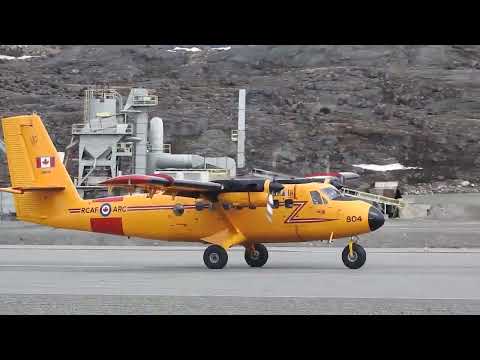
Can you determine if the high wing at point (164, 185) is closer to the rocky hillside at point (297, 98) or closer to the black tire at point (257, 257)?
the black tire at point (257, 257)

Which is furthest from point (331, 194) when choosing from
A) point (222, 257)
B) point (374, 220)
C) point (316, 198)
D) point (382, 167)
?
point (382, 167)

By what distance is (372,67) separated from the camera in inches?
4473

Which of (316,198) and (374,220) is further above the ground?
(316,198)

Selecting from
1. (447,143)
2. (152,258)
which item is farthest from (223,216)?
(447,143)

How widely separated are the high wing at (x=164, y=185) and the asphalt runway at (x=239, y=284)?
92.0 inches

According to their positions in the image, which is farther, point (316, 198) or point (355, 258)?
point (316, 198)

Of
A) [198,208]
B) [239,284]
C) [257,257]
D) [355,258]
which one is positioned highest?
[198,208]

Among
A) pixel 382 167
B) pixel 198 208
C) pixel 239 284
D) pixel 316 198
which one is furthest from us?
pixel 382 167

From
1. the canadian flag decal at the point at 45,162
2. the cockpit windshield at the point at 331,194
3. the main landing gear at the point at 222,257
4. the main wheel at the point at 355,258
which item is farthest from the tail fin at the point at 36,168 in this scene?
the main wheel at the point at 355,258

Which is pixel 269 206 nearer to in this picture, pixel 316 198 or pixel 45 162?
pixel 316 198

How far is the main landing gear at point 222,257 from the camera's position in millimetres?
25234

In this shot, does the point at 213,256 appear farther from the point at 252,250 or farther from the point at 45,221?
the point at 45,221

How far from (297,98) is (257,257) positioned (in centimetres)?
7582

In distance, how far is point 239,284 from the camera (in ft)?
65.4
